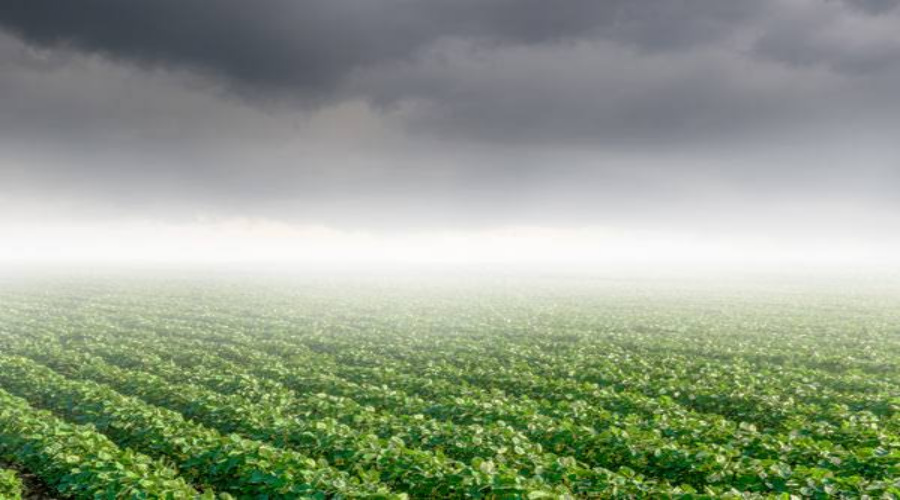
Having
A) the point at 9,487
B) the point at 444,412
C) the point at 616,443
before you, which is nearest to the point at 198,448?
the point at 9,487

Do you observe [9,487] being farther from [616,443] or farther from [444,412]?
[616,443]

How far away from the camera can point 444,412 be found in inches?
600

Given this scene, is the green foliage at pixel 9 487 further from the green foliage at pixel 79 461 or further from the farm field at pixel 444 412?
the green foliage at pixel 79 461

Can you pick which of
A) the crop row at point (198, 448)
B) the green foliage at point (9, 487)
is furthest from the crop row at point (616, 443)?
the green foliage at point (9, 487)

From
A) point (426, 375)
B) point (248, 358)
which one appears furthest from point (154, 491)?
point (248, 358)

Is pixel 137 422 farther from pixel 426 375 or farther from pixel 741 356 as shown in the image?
pixel 741 356

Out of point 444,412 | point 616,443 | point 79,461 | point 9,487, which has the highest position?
point 616,443

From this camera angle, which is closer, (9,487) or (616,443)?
(9,487)

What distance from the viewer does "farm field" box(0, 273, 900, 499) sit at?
9.52 meters

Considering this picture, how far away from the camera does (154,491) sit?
8781mm

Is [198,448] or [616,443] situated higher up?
[616,443]

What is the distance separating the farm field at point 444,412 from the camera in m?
9.52

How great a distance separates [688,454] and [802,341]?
27330 millimetres

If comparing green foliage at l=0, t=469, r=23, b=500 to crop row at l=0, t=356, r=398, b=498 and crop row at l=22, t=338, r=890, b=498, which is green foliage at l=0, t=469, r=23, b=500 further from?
crop row at l=22, t=338, r=890, b=498
